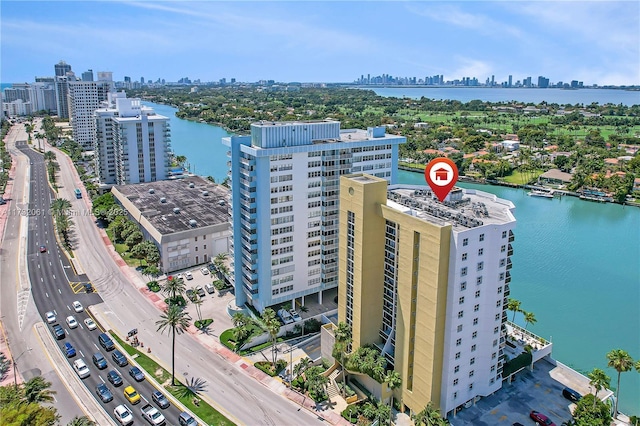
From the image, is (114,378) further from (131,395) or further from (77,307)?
(77,307)

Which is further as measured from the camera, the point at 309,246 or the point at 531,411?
the point at 309,246

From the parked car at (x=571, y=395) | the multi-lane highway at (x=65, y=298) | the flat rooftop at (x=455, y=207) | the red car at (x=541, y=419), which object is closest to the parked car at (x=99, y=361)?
the multi-lane highway at (x=65, y=298)

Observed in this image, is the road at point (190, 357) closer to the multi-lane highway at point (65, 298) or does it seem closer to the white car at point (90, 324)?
the white car at point (90, 324)

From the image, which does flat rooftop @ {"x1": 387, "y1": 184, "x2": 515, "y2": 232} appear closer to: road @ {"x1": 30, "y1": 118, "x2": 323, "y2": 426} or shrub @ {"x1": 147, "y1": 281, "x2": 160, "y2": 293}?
road @ {"x1": 30, "y1": 118, "x2": 323, "y2": 426}

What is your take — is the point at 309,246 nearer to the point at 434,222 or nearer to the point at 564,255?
the point at 434,222

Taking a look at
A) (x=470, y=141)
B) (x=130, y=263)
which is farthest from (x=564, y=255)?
(x=470, y=141)

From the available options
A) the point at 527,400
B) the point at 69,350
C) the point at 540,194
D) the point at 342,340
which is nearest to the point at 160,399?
the point at 69,350
